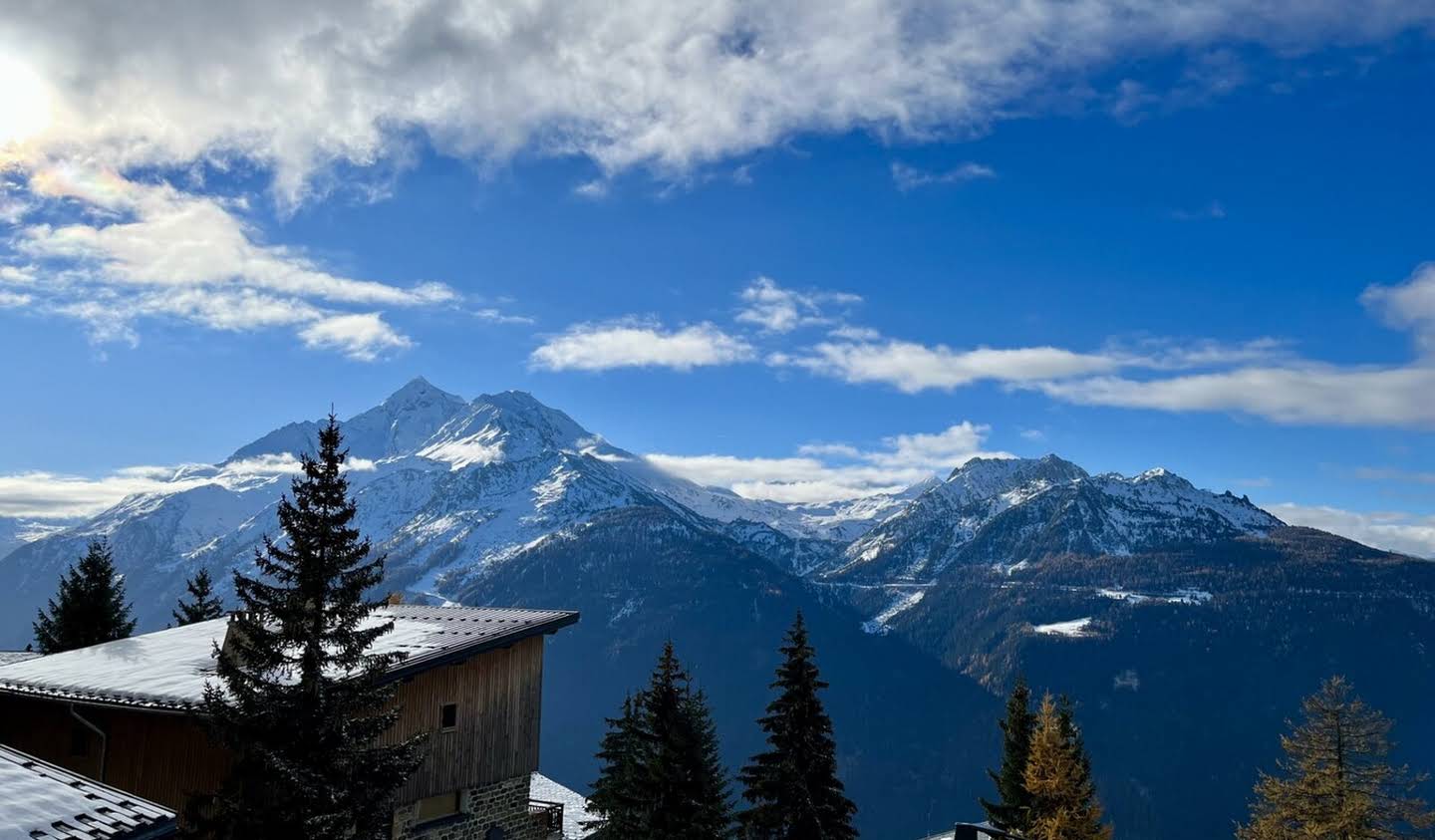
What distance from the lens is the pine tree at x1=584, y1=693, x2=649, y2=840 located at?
1297 inches

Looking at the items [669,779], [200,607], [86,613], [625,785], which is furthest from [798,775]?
[200,607]

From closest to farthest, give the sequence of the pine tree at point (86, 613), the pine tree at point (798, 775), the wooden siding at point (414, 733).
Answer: the wooden siding at point (414, 733) < the pine tree at point (798, 775) < the pine tree at point (86, 613)

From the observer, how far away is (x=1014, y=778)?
138 feet

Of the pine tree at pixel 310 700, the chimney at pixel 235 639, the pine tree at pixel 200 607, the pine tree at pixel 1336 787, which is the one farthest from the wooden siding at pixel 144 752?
the pine tree at pixel 200 607

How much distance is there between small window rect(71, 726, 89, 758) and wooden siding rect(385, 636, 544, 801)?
6836mm

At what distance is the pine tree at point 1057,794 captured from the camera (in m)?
37.5

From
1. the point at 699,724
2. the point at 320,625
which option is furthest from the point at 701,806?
the point at 320,625

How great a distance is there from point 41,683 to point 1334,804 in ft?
128

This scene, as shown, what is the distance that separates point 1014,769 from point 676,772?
16976 mm

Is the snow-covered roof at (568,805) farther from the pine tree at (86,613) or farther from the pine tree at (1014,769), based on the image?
the pine tree at (86,613)

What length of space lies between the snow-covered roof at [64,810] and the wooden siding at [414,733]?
6334 mm

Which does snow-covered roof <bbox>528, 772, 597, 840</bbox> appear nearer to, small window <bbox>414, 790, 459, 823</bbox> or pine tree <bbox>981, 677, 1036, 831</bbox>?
pine tree <bbox>981, 677, 1036, 831</bbox>

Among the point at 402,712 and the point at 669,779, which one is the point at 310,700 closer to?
the point at 402,712

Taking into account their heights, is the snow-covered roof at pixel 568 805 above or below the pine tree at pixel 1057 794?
below
